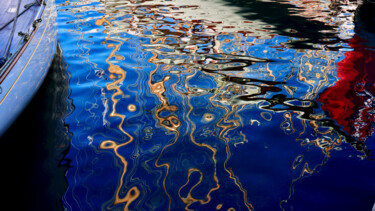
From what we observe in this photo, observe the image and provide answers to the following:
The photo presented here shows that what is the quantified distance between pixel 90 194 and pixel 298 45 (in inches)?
241

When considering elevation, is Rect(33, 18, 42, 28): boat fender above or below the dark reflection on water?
above

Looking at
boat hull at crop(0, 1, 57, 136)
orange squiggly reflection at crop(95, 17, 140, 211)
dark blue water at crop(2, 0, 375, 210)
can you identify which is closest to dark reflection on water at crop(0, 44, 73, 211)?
dark blue water at crop(2, 0, 375, 210)

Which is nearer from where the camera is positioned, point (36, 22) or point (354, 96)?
point (354, 96)

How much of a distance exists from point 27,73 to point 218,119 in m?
2.76

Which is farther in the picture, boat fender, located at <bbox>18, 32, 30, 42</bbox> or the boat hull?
boat fender, located at <bbox>18, 32, 30, 42</bbox>

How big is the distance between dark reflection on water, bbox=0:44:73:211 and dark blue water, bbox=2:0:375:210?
0.05 m

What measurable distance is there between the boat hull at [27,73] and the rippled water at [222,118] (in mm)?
603

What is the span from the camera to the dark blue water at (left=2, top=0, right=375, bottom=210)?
10.3 feet

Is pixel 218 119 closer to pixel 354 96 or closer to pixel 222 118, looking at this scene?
pixel 222 118

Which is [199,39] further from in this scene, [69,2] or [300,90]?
[69,2]

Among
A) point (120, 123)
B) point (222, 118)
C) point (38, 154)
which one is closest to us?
point (38, 154)

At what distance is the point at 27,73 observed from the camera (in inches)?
182

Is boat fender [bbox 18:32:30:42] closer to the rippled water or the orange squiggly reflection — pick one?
the rippled water

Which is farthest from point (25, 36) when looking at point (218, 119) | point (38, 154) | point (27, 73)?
point (218, 119)
